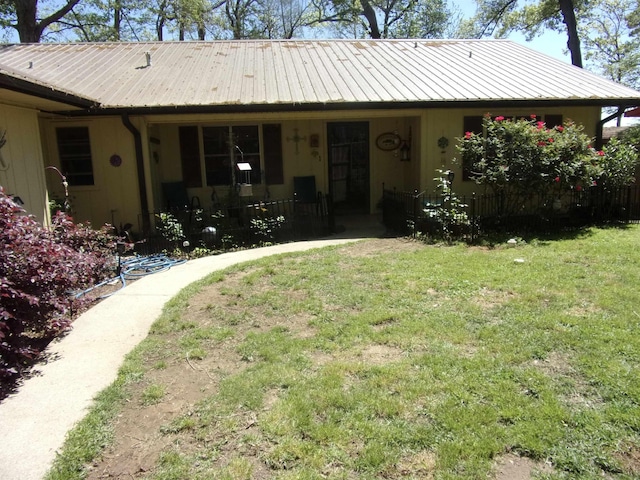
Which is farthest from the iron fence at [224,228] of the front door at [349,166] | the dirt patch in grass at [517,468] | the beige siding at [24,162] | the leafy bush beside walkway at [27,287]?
the dirt patch in grass at [517,468]

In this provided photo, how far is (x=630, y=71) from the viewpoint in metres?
27.1

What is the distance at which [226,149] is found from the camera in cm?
1066

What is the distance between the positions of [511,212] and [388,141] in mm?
3962

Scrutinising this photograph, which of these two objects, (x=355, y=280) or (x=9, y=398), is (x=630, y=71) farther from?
(x=9, y=398)

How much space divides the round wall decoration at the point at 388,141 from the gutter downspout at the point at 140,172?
5546 mm

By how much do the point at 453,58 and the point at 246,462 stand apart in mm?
11774

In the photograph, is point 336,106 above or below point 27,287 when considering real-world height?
above

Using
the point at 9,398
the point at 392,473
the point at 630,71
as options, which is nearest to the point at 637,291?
the point at 392,473

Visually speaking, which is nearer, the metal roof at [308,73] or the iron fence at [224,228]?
the iron fence at [224,228]

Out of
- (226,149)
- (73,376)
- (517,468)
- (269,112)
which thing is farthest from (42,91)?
(517,468)

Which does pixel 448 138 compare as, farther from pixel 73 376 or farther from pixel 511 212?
pixel 73 376

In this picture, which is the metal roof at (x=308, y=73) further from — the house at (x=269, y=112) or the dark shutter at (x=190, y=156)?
the dark shutter at (x=190, y=156)

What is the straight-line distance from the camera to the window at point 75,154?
932 centimetres

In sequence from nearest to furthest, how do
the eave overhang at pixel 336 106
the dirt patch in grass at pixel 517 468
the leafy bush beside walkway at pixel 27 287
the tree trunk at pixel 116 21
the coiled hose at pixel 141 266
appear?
the dirt patch in grass at pixel 517 468 → the leafy bush beside walkway at pixel 27 287 → the coiled hose at pixel 141 266 → the eave overhang at pixel 336 106 → the tree trunk at pixel 116 21
